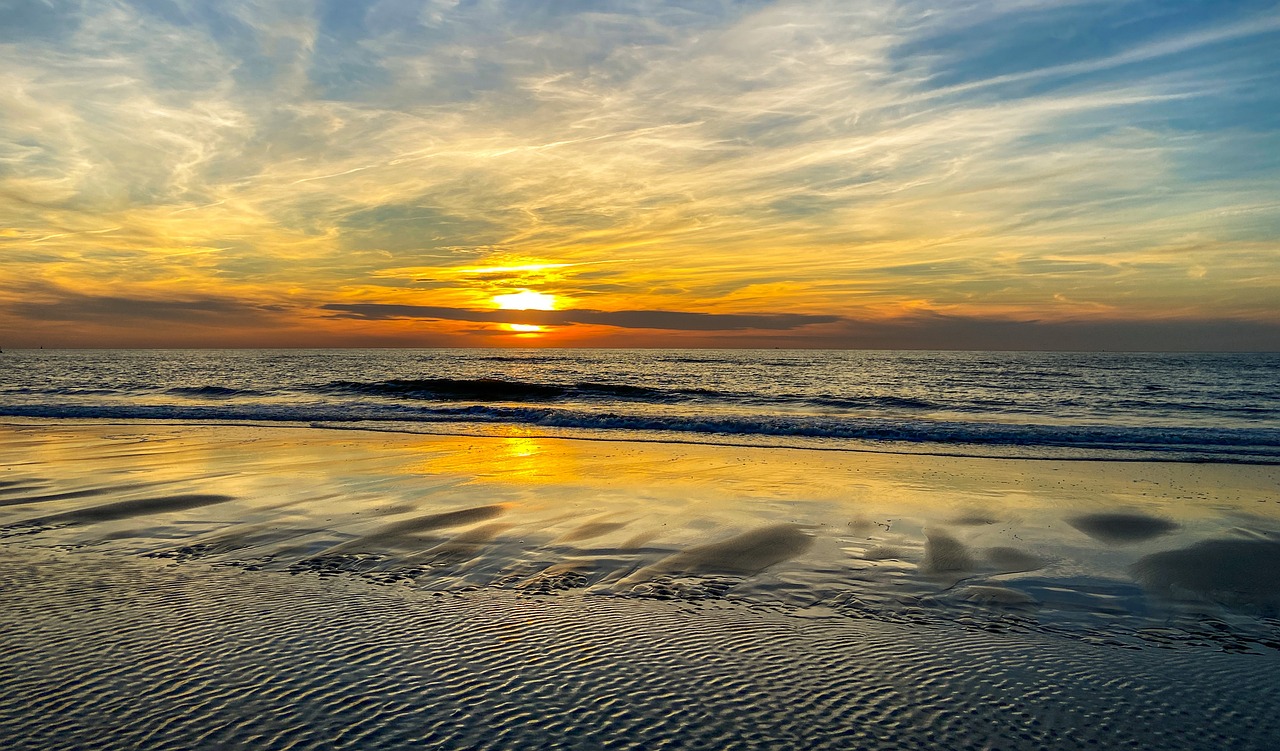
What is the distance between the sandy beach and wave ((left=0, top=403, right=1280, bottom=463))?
27.5ft

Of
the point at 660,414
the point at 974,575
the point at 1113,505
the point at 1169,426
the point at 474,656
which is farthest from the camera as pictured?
the point at 660,414

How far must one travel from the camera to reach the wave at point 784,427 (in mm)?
19078

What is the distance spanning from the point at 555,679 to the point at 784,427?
19.5 metres

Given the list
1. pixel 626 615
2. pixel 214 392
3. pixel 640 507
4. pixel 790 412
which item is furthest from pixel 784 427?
pixel 214 392

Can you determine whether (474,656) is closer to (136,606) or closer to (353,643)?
(353,643)

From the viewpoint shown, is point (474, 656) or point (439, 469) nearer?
point (474, 656)

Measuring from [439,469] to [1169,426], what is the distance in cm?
2472

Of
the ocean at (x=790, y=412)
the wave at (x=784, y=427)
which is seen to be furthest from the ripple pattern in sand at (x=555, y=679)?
the wave at (x=784, y=427)

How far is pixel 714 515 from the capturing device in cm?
935

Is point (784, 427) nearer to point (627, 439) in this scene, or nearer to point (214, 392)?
point (627, 439)

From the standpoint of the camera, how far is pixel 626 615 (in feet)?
17.6

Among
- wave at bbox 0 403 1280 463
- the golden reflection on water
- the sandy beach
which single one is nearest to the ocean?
wave at bbox 0 403 1280 463

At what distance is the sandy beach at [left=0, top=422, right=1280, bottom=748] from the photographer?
367 centimetres

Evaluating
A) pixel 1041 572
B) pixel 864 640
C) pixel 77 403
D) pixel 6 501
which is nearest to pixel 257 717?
pixel 864 640
